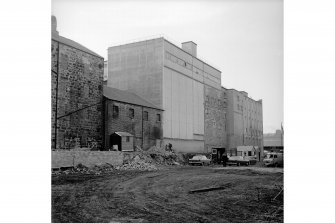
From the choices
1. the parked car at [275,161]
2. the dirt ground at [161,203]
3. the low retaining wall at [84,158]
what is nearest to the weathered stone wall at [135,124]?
the low retaining wall at [84,158]

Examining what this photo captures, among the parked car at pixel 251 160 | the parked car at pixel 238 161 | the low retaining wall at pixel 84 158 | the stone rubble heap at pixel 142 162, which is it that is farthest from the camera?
the parked car at pixel 251 160

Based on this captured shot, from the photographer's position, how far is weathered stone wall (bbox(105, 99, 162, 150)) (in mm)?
31219

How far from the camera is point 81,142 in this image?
28.0 m

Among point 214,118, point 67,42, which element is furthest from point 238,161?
point 67,42

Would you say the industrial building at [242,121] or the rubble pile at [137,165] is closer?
the rubble pile at [137,165]

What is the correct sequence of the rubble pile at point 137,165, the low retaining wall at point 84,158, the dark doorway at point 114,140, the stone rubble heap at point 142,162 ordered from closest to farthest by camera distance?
the low retaining wall at point 84,158 < the stone rubble heap at point 142,162 < the rubble pile at point 137,165 < the dark doorway at point 114,140

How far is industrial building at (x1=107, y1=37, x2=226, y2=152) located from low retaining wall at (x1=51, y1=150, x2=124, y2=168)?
1303 centimetres

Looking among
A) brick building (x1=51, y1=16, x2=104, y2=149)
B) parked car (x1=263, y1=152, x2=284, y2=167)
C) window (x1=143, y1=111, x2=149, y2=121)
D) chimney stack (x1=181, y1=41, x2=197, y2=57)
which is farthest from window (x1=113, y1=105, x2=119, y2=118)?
chimney stack (x1=181, y1=41, x2=197, y2=57)

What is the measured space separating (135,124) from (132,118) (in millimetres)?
848

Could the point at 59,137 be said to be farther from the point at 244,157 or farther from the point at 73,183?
the point at 244,157

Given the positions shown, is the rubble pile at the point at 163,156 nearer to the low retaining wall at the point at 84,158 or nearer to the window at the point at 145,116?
the window at the point at 145,116

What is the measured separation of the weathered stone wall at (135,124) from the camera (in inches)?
1229

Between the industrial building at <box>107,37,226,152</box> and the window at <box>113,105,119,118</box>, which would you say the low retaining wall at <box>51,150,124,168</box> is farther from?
the industrial building at <box>107,37,226,152</box>
